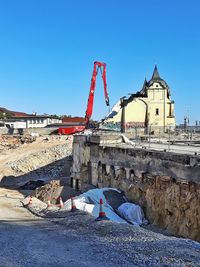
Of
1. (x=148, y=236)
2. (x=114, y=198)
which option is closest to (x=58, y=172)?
(x=114, y=198)

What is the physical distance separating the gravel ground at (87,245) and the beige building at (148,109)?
3148cm

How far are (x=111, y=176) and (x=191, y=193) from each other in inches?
298

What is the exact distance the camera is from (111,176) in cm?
2252

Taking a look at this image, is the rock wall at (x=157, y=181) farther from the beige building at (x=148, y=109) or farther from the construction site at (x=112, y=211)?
the beige building at (x=148, y=109)

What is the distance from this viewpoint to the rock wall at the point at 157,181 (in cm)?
1538

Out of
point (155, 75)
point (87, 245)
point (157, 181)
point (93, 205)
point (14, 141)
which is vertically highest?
point (155, 75)

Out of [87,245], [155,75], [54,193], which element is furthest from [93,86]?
[87,245]

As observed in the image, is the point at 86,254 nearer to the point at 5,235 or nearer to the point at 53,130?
the point at 5,235

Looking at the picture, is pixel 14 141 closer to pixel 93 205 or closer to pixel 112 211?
pixel 93 205

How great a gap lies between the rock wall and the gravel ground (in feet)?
9.17

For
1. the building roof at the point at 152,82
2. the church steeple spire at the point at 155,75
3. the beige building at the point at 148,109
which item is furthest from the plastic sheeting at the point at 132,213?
the church steeple spire at the point at 155,75

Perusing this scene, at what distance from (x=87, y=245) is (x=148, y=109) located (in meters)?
36.0

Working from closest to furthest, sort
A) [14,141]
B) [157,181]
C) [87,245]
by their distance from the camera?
[87,245] < [157,181] < [14,141]

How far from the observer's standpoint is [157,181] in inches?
701
